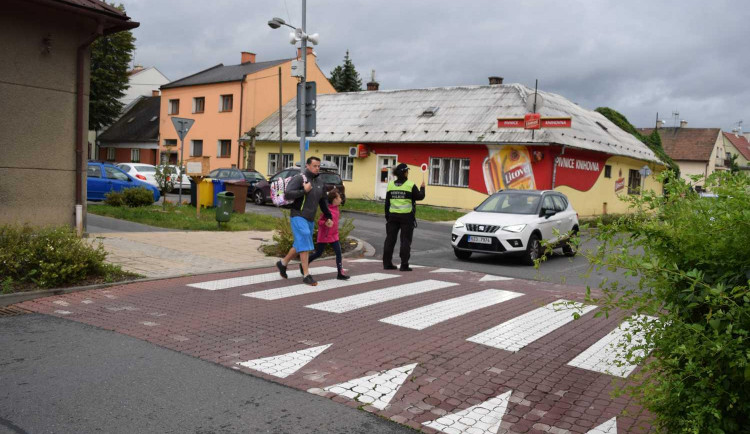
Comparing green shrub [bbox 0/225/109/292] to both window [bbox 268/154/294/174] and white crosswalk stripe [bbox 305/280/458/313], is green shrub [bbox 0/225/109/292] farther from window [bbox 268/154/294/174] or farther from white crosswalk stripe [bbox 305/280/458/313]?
window [bbox 268/154/294/174]

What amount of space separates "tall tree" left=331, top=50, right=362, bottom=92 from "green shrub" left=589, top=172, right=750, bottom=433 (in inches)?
2737

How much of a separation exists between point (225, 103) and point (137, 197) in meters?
21.8

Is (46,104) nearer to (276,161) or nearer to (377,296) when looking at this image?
(377,296)

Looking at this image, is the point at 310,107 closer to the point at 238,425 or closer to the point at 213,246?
the point at 213,246

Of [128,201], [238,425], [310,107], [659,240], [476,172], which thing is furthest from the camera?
[476,172]

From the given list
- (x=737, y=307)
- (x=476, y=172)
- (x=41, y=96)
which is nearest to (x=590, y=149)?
(x=476, y=172)

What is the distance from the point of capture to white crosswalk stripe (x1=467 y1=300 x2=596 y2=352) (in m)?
6.33

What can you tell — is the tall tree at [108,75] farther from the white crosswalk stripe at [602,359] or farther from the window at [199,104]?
the white crosswalk stripe at [602,359]

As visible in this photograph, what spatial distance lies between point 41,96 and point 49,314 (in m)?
6.08

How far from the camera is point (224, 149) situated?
132 ft

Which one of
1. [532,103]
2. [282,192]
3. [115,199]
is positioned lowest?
[115,199]

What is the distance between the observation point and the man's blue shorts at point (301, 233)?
9.03 meters

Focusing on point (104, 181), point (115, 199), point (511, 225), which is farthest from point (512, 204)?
point (104, 181)

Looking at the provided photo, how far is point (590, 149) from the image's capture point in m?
28.6
